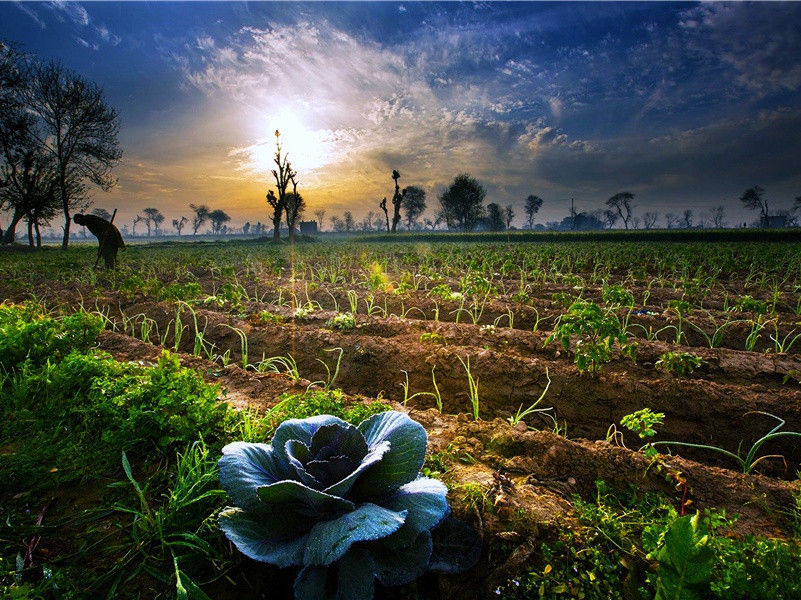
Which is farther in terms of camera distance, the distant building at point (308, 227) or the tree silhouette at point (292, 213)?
the distant building at point (308, 227)

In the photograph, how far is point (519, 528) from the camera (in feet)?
5.58

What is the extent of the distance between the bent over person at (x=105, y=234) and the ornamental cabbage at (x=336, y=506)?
1309 centimetres

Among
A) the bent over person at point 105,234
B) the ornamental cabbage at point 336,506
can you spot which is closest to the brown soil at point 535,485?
the ornamental cabbage at point 336,506

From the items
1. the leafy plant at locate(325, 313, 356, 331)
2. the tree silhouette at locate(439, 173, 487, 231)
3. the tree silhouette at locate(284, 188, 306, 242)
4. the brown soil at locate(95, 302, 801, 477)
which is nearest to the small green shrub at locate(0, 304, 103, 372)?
the brown soil at locate(95, 302, 801, 477)

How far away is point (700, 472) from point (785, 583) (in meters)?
1.26

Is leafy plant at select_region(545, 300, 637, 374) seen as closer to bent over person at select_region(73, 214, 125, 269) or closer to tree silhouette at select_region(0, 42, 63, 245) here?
bent over person at select_region(73, 214, 125, 269)

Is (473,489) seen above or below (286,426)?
below

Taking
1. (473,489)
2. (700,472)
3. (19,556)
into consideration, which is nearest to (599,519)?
(473,489)

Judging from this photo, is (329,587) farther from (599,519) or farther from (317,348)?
(317,348)

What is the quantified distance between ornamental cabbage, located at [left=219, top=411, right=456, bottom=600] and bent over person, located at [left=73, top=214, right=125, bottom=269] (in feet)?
42.9

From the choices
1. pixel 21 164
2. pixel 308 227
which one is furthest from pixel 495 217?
pixel 21 164

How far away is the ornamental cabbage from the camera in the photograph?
1341mm

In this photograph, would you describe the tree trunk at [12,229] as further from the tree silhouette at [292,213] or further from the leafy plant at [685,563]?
the leafy plant at [685,563]

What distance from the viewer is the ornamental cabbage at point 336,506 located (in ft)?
4.40
